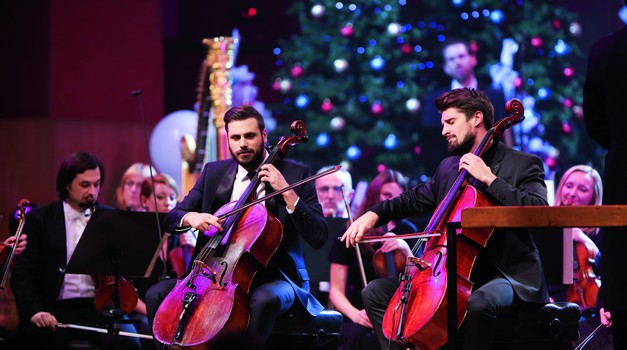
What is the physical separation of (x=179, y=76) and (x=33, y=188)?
3860 millimetres

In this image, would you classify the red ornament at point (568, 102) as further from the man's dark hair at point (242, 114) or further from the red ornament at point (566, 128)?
the man's dark hair at point (242, 114)

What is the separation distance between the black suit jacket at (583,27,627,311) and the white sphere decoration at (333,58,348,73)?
645 cm

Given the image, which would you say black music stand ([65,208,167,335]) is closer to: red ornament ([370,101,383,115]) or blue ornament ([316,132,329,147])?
blue ornament ([316,132,329,147])

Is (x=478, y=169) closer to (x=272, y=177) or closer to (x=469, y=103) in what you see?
(x=469, y=103)

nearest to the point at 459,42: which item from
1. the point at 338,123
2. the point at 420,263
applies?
the point at 338,123

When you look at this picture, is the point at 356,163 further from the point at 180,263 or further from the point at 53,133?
the point at 180,263

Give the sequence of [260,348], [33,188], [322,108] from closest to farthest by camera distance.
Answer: [260,348], [33,188], [322,108]

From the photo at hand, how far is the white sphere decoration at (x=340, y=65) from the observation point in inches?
369

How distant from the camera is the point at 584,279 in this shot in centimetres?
511

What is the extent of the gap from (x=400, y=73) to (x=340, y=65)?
608 mm

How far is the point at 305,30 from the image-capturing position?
376 inches

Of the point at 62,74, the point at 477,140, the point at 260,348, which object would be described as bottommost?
the point at 260,348

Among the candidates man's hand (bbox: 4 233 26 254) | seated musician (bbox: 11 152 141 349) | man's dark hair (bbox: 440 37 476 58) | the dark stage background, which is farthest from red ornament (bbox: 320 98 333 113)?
man's hand (bbox: 4 233 26 254)

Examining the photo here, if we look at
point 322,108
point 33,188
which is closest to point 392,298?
point 33,188
